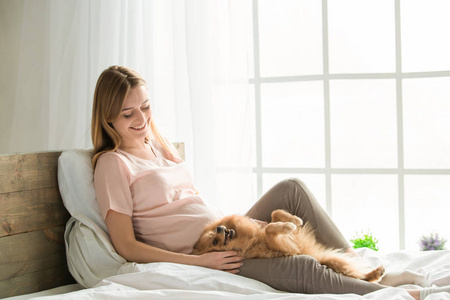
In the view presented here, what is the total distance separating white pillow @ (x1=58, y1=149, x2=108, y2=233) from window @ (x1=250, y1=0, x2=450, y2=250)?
55.6 inches

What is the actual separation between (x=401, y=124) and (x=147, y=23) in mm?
1497

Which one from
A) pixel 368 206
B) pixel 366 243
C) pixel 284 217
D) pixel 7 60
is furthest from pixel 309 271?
pixel 7 60

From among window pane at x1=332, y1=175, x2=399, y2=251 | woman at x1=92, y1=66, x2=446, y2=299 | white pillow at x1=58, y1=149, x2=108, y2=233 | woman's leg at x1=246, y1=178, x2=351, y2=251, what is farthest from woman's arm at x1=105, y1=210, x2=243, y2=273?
window pane at x1=332, y1=175, x2=399, y2=251

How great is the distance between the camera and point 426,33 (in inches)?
109

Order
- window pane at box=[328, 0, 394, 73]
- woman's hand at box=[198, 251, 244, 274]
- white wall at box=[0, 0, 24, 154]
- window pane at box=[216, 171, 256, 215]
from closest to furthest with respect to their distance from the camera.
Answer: woman's hand at box=[198, 251, 244, 274] → window pane at box=[216, 171, 256, 215] → window pane at box=[328, 0, 394, 73] → white wall at box=[0, 0, 24, 154]

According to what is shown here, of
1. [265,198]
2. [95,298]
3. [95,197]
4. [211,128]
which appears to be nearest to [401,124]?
[211,128]

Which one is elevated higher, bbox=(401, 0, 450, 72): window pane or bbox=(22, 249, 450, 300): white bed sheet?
bbox=(401, 0, 450, 72): window pane

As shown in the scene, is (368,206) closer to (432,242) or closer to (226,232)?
(432,242)

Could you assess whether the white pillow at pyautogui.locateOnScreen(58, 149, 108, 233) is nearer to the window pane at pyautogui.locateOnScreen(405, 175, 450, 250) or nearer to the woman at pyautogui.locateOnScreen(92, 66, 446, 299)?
the woman at pyautogui.locateOnScreen(92, 66, 446, 299)

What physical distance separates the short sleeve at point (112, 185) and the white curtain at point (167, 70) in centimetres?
100

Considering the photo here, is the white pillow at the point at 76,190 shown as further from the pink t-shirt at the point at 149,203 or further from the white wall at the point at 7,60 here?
the white wall at the point at 7,60

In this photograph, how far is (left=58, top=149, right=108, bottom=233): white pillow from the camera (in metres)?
1.76

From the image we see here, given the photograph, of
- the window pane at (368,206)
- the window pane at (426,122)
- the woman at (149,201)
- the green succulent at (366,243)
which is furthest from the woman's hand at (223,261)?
the window pane at (426,122)

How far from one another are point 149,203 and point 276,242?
485 millimetres
